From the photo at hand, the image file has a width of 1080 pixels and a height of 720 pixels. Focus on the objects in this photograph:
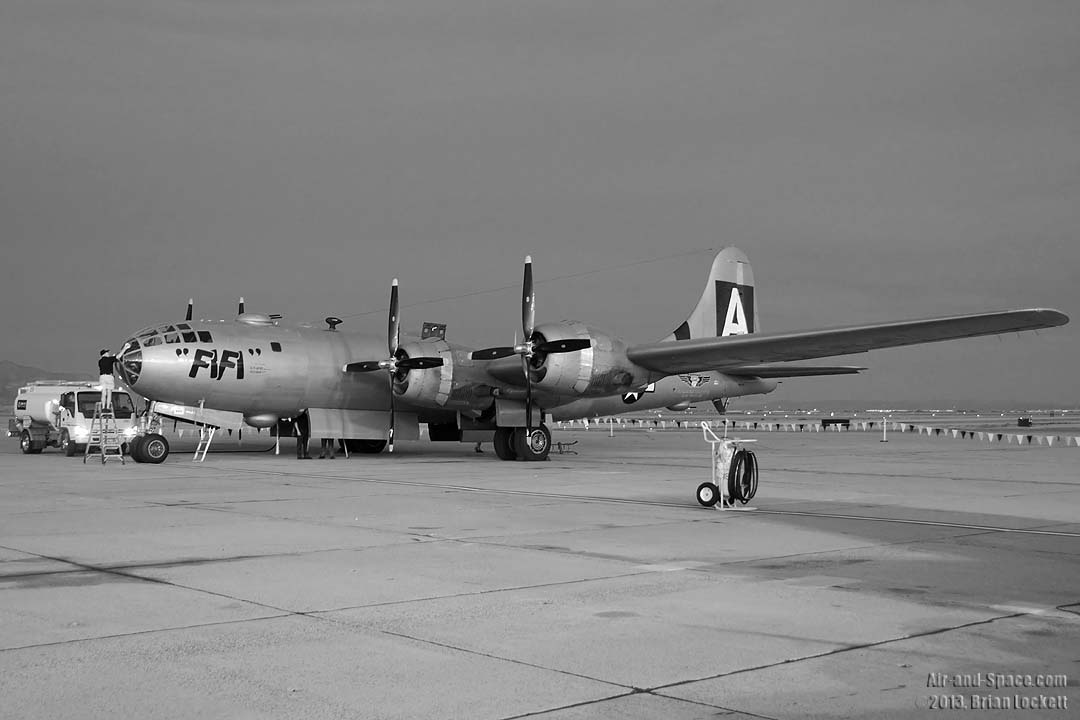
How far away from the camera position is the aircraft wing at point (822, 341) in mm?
20656

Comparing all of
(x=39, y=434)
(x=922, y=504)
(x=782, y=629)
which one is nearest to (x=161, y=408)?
(x=39, y=434)

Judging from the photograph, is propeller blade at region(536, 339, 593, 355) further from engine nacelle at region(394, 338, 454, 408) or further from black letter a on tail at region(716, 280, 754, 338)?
black letter a on tail at region(716, 280, 754, 338)

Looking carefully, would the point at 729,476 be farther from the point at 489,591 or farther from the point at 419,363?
the point at 419,363

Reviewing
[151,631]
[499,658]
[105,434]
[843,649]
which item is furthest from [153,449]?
[843,649]

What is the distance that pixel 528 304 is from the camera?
26.6 m

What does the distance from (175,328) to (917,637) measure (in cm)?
2247

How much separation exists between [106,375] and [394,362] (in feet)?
26.6

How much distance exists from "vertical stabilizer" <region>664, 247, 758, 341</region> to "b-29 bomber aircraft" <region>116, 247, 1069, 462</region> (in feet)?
19.6

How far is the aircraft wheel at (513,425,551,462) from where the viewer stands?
88.8 feet

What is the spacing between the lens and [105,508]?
13.6 meters

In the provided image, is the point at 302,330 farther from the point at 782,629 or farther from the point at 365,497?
the point at 782,629

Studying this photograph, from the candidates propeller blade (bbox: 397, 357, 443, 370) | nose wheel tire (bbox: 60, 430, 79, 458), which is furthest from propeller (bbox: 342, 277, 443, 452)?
nose wheel tire (bbox: 60, 430, 79, 458)

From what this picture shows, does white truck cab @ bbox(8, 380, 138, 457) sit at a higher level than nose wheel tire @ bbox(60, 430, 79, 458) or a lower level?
higher

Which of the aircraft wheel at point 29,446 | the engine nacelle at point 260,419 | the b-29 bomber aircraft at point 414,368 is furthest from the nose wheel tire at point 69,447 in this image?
the engine nacelle at point 260,419
